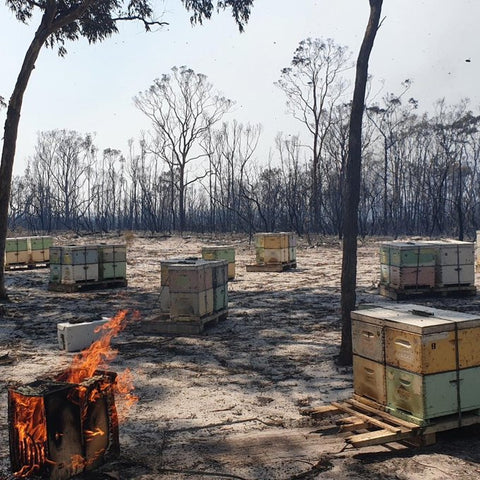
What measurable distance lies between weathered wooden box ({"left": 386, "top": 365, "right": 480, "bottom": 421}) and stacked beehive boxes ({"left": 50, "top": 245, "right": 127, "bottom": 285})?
1279cm

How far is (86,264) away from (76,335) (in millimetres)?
7622

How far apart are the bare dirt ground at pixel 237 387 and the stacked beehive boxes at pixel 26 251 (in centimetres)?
682

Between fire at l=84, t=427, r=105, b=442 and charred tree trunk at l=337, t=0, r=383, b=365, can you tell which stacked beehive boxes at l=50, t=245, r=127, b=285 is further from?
fire at l=84, t=427, r=105, b=442

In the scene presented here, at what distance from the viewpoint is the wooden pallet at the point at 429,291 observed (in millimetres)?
13578

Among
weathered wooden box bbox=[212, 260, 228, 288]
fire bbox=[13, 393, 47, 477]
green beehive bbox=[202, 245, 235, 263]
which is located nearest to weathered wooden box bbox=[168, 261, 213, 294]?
weathered wooden box bbox=[212, 260, 228, 288]

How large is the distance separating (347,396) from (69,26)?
611 inches

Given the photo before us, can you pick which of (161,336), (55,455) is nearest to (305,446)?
(55,455)

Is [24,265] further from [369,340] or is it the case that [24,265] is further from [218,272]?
[369,340]

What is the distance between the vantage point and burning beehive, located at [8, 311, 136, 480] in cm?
410

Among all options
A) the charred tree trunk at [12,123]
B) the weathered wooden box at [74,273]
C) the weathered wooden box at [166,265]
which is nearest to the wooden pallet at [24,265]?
the weathered wooden box at [74,273]

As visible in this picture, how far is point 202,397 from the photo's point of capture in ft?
22.3

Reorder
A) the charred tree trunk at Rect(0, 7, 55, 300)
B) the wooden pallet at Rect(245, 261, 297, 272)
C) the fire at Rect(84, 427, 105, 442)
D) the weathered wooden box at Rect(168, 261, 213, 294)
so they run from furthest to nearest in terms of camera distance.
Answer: the wooden pallet at Rect(245, 261, 297, 272) → the charred tree trunk at Rect(0, 7, 55, 300) → the weathered wooden box at Rect(168, 261, 213, 294) → the fire at Rect(84, 427, 105, 442)

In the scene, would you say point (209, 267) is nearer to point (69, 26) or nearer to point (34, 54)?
point (34, 54)

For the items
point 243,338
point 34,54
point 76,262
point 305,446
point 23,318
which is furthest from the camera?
point 76,262
